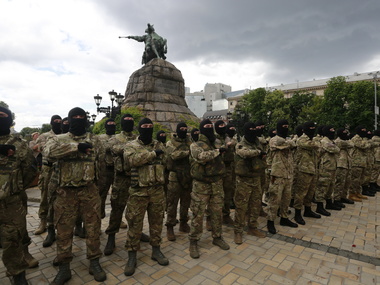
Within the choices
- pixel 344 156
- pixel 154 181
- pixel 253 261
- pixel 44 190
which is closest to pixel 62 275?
pixel 154 181

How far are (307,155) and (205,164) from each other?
10.5ft

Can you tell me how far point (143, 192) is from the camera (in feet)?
12.2

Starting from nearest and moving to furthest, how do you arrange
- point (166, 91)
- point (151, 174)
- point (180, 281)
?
point (180, 281)
point (151, 174)
point (166, 91)

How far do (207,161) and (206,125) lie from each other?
2.35 ft

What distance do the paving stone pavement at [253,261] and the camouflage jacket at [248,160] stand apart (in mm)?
1460

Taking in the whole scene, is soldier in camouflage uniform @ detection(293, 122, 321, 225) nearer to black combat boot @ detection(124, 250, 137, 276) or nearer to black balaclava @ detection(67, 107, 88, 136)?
black combat boot @ detection(124, 250, 137, 276)

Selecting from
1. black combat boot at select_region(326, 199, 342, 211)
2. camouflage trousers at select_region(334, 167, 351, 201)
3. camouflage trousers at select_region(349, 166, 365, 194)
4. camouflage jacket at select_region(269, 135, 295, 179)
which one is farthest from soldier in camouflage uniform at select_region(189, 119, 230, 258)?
camouflage trousers at select_region(349, 166, 365, 194)

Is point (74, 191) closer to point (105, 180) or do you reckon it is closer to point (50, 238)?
point (105, 180)

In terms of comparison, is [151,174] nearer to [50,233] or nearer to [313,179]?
[50,233]

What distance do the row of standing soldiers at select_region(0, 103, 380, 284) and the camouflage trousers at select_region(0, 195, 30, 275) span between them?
0.09 ft

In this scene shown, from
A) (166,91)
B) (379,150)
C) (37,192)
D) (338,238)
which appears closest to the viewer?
(338,238)

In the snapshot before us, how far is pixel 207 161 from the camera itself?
13.9ft

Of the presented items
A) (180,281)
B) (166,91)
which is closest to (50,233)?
(180,281)

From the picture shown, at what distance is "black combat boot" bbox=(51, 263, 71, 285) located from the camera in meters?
3.24
